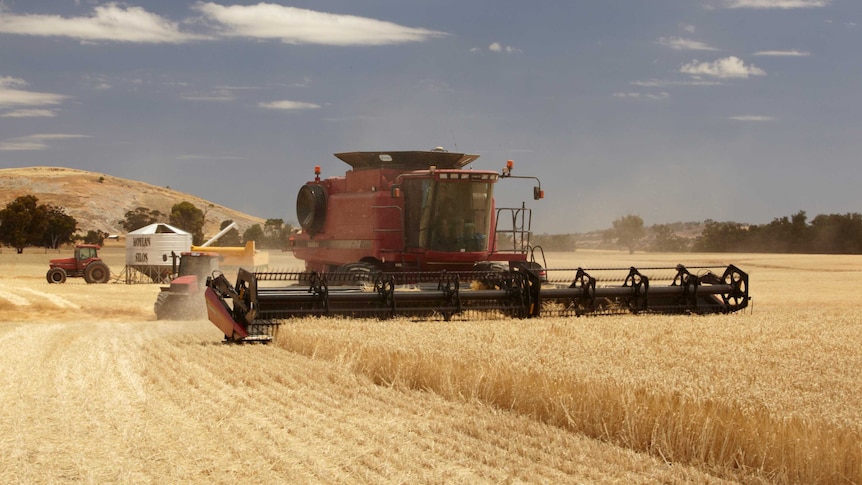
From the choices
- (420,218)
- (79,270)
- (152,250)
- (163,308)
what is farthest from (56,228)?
(420,218)

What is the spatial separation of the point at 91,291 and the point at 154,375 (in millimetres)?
19753

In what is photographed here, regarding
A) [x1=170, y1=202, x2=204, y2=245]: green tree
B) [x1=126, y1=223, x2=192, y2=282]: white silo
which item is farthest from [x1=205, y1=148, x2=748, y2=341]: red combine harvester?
[x1=170, y1=202, x2=204, y2=245]: green tree

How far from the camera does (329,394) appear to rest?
788 centimetres

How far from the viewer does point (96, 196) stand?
114312 mm

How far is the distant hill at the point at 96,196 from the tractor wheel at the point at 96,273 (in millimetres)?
72780

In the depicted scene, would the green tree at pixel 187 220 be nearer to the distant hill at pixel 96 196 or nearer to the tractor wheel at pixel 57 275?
the distant hill at pixel 96 196

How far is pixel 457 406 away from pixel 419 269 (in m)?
7.70

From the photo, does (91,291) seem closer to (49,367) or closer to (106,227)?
(49,367)

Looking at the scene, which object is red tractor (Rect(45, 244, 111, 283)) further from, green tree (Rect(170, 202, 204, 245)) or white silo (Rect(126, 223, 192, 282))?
green tree (Rect(170, 202, 204, 245))

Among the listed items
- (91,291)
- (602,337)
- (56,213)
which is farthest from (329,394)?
(56,213)

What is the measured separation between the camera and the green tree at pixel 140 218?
9616 cm

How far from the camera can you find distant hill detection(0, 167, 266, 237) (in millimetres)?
107500

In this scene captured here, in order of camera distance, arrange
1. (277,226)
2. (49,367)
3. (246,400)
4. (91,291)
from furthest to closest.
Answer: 1. (277,226)
2. (91,291)
3. (49,367)
4. (246,400)

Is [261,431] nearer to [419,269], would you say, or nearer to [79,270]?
[419,269]
